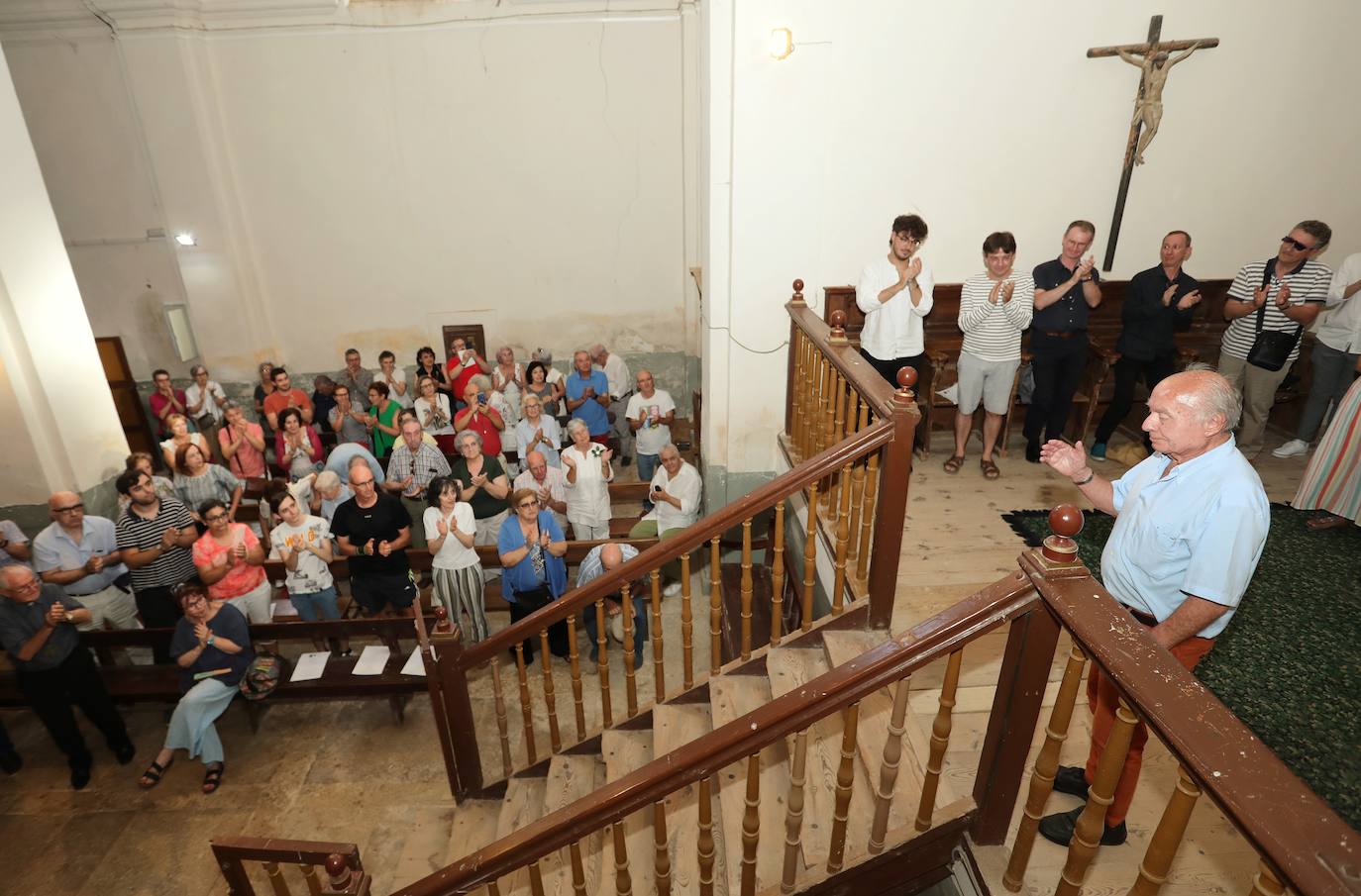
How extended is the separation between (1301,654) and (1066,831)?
1777 mm

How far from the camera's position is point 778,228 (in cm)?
547

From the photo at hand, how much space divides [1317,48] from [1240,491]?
520 centimetres

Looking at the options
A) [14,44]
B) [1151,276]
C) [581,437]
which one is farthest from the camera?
[14,44]

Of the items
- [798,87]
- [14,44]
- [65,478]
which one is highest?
[14,44]

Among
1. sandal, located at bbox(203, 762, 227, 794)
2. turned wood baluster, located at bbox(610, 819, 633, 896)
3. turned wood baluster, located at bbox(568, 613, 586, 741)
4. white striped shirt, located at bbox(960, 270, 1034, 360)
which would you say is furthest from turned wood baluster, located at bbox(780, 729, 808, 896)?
sandal, located at bbox(203, 762, 227, 794)

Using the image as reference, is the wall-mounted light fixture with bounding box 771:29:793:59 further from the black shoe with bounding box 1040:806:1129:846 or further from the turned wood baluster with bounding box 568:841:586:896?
the turned wood baluster with bounding box 568:841:586:896

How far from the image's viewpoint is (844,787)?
2.30m

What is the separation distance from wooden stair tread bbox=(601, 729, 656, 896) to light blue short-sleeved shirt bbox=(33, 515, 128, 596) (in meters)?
4.09

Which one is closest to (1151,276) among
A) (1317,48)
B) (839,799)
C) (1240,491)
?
(1317,48)

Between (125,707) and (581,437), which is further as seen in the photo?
(581,437)

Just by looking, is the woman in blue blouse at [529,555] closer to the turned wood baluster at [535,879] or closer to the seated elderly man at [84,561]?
the turned wood baluster at [535,879]

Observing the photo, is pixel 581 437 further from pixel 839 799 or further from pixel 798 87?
pixel 839 799

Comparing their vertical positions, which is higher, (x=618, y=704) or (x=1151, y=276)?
(x=1151, y=276)

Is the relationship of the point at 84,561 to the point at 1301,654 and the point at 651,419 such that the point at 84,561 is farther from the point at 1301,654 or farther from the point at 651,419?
the point at 1301,654
